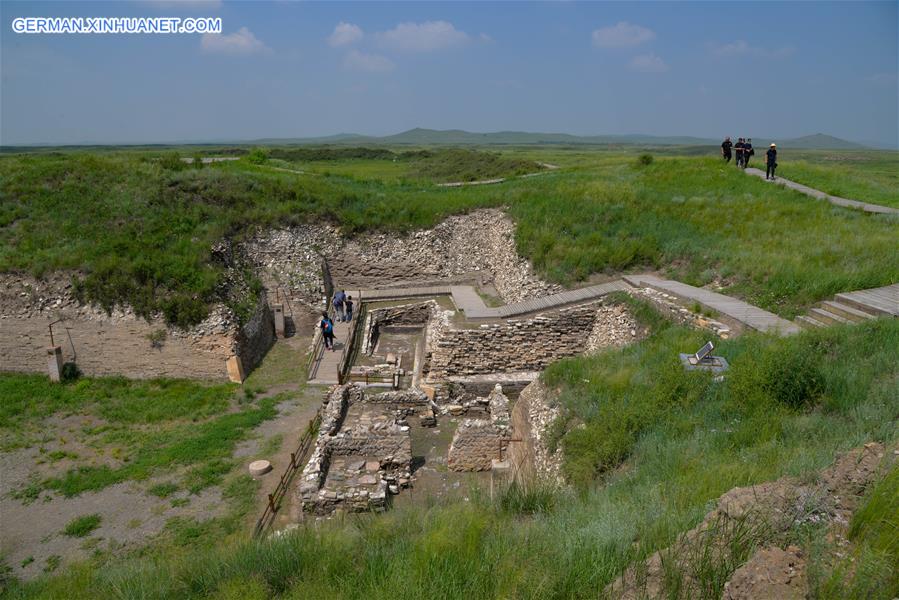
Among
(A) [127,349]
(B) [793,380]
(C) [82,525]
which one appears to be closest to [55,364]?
(A) [127,349]

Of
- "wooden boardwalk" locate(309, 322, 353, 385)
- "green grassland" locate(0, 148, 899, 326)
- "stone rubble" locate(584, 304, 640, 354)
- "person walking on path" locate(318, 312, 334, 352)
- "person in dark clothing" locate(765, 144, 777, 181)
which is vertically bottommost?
"wooden boardwalk" locate(309, 322, 353, 385)

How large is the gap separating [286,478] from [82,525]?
297cm

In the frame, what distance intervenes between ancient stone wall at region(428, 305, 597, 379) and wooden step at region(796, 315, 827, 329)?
4.09 m

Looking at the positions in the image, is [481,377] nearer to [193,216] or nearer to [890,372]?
[890,372]

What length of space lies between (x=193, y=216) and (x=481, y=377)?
35.0 feet

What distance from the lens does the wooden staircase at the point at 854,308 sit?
8.52 metres

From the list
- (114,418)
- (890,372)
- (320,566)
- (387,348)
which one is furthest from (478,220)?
(320,566)

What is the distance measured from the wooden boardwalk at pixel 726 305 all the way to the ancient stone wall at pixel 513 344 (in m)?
1.75

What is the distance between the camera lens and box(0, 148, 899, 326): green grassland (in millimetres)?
11664

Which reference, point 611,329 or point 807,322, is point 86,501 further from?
point 807,322

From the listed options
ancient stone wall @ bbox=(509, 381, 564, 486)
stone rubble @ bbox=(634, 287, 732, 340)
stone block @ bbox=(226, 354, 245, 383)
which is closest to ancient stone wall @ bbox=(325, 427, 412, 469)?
ancient stone wall @ bbox=(509, 381, 564, 486)

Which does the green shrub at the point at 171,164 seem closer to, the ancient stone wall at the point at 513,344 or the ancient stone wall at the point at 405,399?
the ancient stone wall at the point at 513,344

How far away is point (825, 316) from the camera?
30.2ft

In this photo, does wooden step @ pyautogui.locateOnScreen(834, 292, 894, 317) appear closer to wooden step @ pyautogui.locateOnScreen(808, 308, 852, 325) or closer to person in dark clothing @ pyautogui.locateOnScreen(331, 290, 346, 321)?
wooden step @ pyautogui.locateOnScreen(808, 308, 852, 325)
